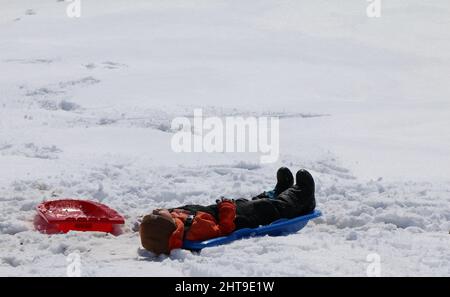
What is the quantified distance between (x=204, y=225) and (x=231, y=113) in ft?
20.0

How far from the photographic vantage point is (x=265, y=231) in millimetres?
5812

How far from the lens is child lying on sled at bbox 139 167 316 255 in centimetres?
531

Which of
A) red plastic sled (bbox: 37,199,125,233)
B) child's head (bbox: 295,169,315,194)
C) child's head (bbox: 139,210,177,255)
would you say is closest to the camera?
child's head (bbox: 139,210,177,255)

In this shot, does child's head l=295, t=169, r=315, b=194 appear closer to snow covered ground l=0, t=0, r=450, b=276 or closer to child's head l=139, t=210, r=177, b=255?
snow covered ground l=0, t=0, r=450, b=276

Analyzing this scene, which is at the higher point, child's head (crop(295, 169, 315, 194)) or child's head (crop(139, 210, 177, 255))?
child's head (crop(295, 169, 315, 194))

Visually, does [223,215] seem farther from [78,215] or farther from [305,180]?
[78,215]

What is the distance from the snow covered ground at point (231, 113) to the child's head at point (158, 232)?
0.28 ft

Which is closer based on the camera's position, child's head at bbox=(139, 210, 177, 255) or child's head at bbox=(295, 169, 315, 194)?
child's head at bbox=(139, 210, 177, 255)

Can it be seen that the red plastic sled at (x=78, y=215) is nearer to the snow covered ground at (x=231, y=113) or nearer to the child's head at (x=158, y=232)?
the snow covered ground at (x=231, y=113)

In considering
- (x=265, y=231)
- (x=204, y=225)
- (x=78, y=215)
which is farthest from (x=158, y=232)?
(x=78, y=215)

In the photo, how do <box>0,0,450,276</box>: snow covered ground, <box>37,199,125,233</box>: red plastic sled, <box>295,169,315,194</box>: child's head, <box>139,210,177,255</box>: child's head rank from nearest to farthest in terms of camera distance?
<box>139,210,177,255</box>: child's head < <box>0,0,450,276</box>: snow covered ground < <box>37,199,125,233</box>: red plastic sled < <box>295,169,315,194</box>: child's head

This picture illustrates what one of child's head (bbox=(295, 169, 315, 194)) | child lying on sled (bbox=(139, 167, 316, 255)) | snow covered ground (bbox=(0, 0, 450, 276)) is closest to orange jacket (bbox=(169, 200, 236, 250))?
child lying on sled (bbox=(139, 167, 316, 255))

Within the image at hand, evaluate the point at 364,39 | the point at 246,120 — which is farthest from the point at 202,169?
the point at 364,39

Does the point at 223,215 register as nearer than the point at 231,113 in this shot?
Yes
